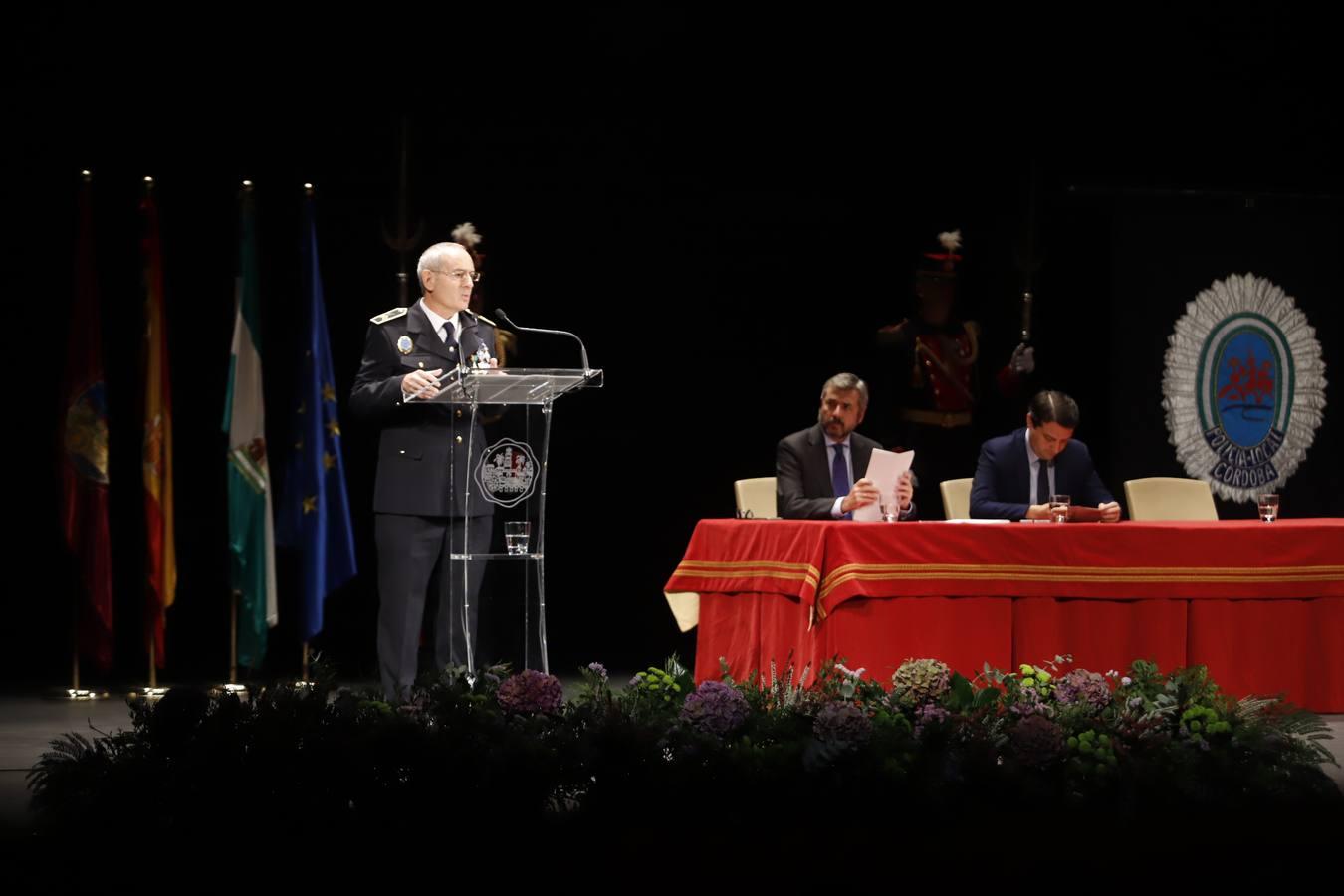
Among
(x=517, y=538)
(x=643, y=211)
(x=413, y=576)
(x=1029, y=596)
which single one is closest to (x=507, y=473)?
(x=517, y=538)

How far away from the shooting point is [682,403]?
24.8 feet

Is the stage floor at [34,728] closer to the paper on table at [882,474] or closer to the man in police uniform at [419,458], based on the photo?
the man in police uniform at [419,458]

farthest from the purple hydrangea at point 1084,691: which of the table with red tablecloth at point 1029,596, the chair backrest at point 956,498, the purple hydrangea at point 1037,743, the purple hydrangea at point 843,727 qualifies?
the chair backrest at point 956,498

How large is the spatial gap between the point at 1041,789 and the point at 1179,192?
5.02m

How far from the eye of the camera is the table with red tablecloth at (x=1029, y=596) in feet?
17.2

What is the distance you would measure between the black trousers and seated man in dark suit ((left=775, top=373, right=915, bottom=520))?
1465 mm

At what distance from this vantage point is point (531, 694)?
351 cm

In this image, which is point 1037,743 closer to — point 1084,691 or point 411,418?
point 1084,691

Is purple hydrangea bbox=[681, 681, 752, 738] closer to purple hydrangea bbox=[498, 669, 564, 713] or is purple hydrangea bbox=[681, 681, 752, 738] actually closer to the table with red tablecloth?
purple hydrangea bbox=[498, 669, 564, 713]

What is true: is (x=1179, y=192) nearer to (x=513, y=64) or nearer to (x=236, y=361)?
(x=513, y=64)

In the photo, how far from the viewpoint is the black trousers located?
15.4 ft

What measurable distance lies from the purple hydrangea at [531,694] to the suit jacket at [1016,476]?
115 inches

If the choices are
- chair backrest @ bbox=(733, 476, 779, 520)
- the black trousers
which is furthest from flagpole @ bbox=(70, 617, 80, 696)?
chair backrest @ bbox=(733, 476, 779, 520)

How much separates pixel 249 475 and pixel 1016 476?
116 inches
